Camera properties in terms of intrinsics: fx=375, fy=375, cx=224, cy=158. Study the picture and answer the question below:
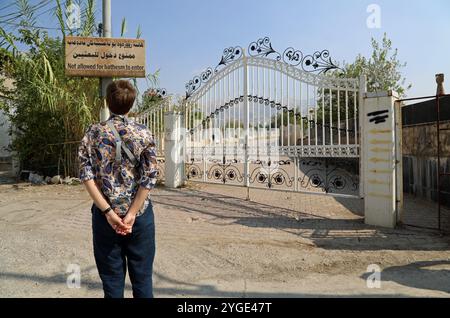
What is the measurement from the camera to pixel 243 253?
4266 mm

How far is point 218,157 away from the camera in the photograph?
8.00m

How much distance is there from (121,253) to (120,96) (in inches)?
37.8

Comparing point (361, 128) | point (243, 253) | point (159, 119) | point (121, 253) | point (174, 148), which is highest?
point (159, 119)

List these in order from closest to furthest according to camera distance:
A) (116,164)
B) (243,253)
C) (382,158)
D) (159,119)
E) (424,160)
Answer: (116,164)
(243,253)
(382,158)
(424,160)
(159,119)

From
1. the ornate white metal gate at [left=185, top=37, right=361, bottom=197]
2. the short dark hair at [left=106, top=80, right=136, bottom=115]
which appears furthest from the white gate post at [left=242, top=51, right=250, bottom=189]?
the short dark hair at [left=106, top=80, right=136, bottom=115]

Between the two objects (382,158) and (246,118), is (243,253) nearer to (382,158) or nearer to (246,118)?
(382,158)

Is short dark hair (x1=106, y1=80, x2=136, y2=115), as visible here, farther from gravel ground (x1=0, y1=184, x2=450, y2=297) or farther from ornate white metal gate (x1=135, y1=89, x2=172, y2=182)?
ornate white metal gate (x1=135, y1=89, x2=172, y2=182)

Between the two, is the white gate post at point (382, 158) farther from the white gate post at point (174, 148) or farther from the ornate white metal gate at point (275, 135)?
the white gate post at point (174, 148)

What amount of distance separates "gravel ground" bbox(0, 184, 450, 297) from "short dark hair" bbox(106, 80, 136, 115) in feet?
5.51

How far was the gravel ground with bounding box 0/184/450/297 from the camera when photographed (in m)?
3.34

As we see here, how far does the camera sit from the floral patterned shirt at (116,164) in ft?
7.30

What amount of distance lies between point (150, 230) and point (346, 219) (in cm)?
419

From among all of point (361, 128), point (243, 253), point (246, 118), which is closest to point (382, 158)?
point (361, 128)
